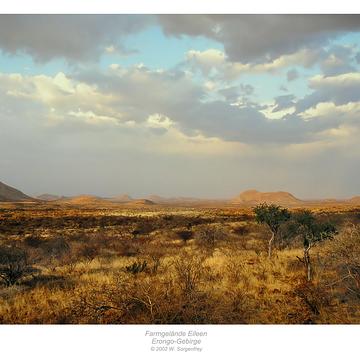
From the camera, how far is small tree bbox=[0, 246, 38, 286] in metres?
9.49

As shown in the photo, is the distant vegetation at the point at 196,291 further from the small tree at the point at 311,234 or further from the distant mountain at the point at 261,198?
the distant mountain at the point at 261,198

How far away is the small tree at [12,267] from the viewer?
9492mm

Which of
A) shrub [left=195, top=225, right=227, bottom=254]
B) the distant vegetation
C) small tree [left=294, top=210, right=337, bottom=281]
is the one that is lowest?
shrub [left=195, top=225, right=227, bottom=254]

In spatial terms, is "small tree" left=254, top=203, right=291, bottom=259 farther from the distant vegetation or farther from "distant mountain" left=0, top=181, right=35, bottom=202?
"distant mountain" left=0, top=181, right=35, bottom=202

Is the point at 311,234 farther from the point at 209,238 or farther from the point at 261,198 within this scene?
the point at 261,198

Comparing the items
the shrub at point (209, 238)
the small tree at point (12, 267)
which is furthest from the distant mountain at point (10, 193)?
the small tree at point (12, 267)

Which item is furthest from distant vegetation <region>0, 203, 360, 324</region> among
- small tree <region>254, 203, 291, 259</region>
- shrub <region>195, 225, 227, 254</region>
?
shrub <region>195, 225, 227, 254</region>

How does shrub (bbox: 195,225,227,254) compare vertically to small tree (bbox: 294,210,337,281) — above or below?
below

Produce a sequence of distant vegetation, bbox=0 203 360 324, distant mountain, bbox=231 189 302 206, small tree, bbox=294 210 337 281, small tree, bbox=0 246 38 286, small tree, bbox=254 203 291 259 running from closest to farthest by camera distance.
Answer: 1. distant vegetation, bbox=0 203 360 324
2. small tree, bbox=0 246 38 286
3. small tree, bbox=294 210 337 281
4. small tree, bbox=254 203 291 259
5. distant mountain, bbox=231 189 302 206
